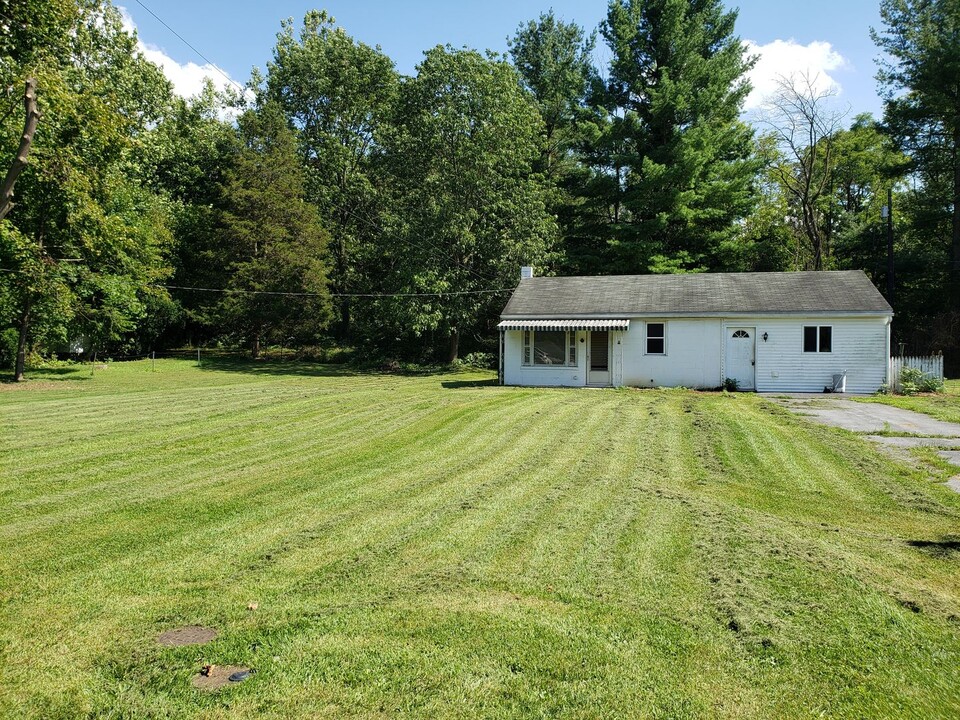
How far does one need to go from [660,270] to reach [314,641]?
2790 centimetres

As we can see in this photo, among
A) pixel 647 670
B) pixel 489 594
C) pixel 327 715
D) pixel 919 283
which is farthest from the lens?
pixel 919 283

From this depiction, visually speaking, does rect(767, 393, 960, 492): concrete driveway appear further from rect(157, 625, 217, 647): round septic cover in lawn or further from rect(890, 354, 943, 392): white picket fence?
rect(157, 625, 217, 647): round septic cover in lawn

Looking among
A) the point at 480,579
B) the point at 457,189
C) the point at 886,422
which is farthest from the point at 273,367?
the point at 480,579

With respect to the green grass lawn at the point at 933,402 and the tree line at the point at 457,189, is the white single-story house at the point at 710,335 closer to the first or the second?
Result: the green grass lawn at the point at 933,402

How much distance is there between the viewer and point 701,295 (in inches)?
800

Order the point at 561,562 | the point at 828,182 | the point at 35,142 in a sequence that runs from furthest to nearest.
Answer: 1. the point at 828,182
2. the point at 35,142
3. the point at 561,562

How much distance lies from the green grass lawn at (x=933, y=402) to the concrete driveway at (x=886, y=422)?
334 millimetres

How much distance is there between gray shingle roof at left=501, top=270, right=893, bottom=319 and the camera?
1862 centimetres

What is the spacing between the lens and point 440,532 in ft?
18.0

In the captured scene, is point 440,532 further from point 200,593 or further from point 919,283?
point 919,283

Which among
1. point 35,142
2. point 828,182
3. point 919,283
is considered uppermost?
point 828,182

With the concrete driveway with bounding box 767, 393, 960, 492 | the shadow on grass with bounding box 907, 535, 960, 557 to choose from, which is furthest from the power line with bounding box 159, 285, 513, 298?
the shadow on grass with bounding box 907, 535, 960, 557

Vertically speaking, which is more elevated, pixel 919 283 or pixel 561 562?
pixel 919 283

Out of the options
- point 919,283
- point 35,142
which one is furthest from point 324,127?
point 919,283
